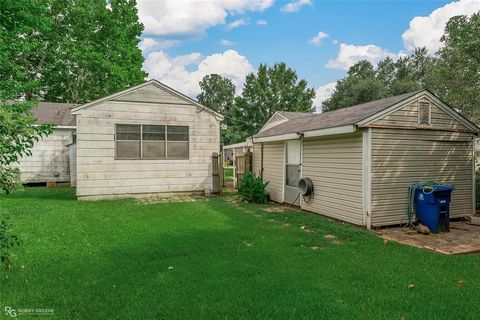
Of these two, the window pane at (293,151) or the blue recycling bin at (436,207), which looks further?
the window pane at (293,151)

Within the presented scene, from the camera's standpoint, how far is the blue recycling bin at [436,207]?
6.31 meters

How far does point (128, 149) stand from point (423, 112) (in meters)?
9.02

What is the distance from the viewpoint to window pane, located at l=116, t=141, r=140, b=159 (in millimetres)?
10758

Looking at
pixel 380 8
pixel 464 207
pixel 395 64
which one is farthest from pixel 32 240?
pixel 395 64

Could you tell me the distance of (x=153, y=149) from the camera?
11.2 m

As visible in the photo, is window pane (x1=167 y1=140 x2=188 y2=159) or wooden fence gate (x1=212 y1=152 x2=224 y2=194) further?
wooden fence gate (x1=212 y1=152 x2=224 y2=194)

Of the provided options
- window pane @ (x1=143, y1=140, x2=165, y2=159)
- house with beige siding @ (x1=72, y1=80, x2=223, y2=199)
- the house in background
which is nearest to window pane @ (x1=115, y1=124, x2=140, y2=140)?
house with beige siding @ (x1=72, y1=80, x2=223, y2=199)

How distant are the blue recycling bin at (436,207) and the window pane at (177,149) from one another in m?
7.86

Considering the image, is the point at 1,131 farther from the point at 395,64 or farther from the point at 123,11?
the point at 395,64

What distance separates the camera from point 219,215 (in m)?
8.05

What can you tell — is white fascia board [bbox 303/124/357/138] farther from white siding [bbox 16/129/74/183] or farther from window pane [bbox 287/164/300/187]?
white siding [bbox 16/129/74/183]

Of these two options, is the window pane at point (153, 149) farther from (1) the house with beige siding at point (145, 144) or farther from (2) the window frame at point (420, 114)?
(2) the window frame at point (420, 114)

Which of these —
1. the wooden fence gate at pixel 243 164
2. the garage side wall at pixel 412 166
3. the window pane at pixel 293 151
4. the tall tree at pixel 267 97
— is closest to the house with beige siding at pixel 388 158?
the garage side wall at pixel 412 166

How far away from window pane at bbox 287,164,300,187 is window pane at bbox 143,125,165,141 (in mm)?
4748
